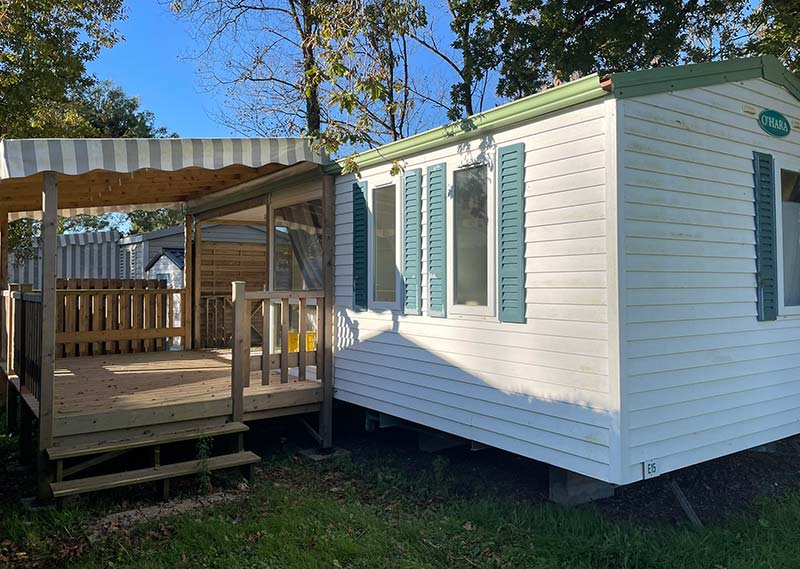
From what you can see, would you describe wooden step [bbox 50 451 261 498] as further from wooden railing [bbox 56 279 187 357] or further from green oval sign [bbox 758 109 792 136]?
green oval sign [bbox 758 109 792 136]

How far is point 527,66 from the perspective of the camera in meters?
11.2

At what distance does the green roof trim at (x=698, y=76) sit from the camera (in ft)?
11.1

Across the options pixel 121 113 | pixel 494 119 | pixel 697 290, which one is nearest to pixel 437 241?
pixel 494 119

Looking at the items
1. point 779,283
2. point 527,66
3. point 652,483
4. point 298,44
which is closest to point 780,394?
point 779,283

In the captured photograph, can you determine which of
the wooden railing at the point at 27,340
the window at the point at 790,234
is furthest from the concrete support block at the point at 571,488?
the wooden railing at the point at 27,340

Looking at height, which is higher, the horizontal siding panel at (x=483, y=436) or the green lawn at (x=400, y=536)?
the horizontal siding panel at (x=483, y=436)

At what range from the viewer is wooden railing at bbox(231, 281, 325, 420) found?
490 centimetres

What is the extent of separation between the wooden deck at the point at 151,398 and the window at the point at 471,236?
202cm

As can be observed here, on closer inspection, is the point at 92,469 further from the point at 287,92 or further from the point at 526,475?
the point at 287,92

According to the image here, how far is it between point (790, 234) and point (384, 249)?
3177 millimetres

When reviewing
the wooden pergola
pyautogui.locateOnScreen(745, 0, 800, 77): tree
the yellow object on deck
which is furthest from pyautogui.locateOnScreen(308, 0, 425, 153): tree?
pyautogui.locateOnScreen(745, 0, 800, 77): tree

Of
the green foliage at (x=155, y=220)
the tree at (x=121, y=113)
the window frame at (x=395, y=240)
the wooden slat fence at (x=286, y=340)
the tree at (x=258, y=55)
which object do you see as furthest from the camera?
the green foliage at (x=155, y=220)

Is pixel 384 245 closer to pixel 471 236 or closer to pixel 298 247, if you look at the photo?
pixel 471 236

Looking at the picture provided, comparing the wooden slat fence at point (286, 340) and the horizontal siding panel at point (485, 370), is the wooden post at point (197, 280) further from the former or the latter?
the horizontal siding panel at point (485, 370)
